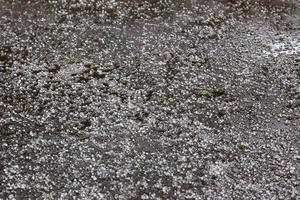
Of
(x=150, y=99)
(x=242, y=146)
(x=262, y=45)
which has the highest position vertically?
(x=262, y=45)

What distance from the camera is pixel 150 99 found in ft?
14.8

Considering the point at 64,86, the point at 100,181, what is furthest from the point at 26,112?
the point at 100,181

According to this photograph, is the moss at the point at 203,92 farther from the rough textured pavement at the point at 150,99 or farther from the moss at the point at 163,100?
the moss at the point at 163,100

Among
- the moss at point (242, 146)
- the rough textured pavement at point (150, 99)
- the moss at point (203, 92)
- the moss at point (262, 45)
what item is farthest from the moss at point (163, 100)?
the moss at point (262, 45)

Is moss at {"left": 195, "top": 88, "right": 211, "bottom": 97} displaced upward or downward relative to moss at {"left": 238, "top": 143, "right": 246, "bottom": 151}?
upward

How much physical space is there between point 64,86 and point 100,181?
134 centimetres

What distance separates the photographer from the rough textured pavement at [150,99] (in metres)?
3.78

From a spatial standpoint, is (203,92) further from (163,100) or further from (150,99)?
(150,99)

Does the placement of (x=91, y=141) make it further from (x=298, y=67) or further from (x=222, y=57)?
(x=298, y=67)

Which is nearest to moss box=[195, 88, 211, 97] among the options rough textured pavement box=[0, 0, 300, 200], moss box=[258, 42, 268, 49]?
rough textured pavement box=[0, 0, 300, 200]

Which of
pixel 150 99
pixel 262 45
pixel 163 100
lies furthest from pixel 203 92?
pixel 262 45

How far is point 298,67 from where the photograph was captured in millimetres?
5020

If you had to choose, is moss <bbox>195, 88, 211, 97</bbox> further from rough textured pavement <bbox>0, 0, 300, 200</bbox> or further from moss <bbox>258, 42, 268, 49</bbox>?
moss <bbox>258, 42, 268, 49</bbox>

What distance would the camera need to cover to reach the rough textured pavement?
3775 millimetres
